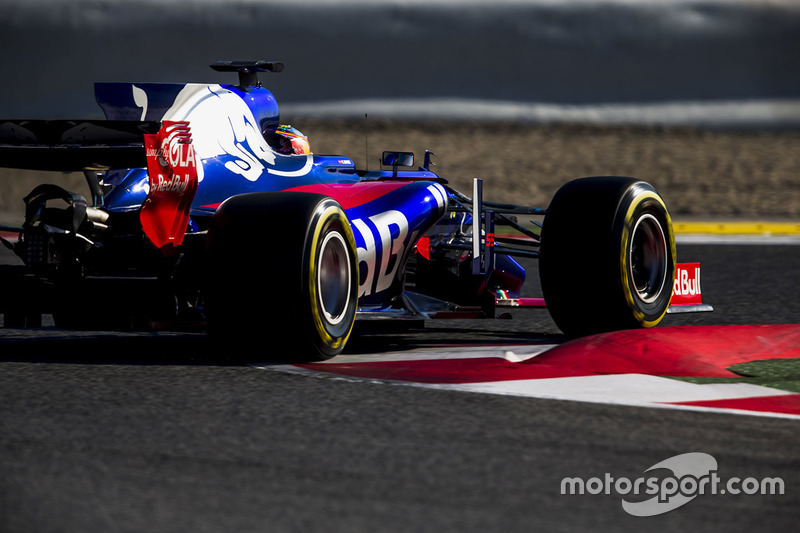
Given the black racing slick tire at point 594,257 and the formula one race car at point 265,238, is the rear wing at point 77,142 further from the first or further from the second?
the black racing slick tire at point 594,257

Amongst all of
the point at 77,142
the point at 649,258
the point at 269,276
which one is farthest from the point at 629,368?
the point at 77,142

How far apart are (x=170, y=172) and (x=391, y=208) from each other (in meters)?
1.46

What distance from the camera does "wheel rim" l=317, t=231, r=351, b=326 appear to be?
6246mm

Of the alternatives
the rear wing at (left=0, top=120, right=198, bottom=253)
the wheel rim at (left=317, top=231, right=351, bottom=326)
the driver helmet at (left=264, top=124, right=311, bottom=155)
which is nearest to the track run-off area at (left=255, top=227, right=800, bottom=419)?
the wheel rim at (left=317, top=231, right=351, bottom=326)

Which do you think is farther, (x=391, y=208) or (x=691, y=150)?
(x=691, y=150)

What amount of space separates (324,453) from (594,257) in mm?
3095

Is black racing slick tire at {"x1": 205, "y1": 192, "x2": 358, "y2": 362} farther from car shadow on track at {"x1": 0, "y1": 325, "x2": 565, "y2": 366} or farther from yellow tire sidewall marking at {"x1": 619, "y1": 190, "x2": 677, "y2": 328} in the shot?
yellow tire sidewall marking at {"x1": 619, "y1": 190, "x2": 677, "y2": 328}

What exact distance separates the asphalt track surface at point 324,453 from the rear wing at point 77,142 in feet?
3.31

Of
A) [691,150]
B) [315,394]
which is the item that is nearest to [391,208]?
[315,394]

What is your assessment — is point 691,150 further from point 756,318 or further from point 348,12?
point 756,318

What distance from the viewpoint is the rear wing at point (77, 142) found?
618 cm

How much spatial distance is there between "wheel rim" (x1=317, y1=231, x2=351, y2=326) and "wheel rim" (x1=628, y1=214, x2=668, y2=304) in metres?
1.94

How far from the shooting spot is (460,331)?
8336 mm

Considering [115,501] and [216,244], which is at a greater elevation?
[216,244]
